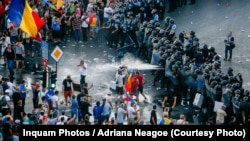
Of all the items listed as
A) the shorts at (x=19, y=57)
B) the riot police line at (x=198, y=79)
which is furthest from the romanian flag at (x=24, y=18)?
the riot police line at (x=198, y=79)

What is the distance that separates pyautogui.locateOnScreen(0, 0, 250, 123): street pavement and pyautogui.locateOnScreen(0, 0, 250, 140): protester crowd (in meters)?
0.56

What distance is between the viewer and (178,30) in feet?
159

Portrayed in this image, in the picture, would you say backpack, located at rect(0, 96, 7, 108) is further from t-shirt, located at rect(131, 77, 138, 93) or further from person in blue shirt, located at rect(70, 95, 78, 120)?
t-shirt, located at rect(131, 77, 138, 93)

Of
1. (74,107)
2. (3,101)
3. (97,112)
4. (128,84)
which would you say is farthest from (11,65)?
(97,112)

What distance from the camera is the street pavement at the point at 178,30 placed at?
132ft

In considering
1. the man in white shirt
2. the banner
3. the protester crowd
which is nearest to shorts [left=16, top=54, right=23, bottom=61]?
the protester crowd

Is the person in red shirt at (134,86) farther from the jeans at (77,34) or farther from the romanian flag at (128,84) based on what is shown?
the jeans at (77,34)

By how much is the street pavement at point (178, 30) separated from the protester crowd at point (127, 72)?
0.56 metres

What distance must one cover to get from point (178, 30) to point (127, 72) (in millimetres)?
9644

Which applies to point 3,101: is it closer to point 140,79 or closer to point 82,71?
point 82,71

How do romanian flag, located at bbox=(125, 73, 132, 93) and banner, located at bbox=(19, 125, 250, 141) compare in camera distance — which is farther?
romanian flag, located at bbox=(125, 73, 132, 93)

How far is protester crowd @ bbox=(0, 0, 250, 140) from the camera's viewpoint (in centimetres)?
3450

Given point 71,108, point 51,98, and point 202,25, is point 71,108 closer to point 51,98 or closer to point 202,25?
point 51,98

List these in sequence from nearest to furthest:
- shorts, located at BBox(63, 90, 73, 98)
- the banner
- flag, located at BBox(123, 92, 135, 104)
Result: the banner, flag, located at BBox(123, 92, 135, 104), shorts, located at BBox(63, 90, 73, 98)
